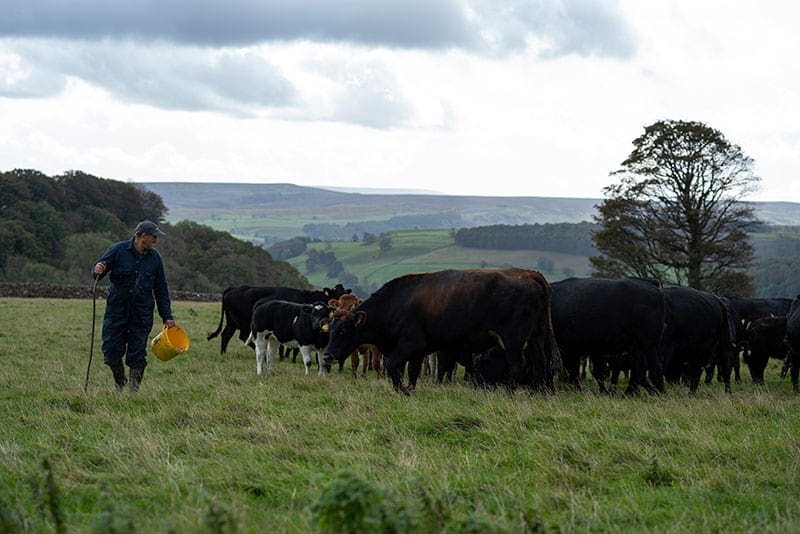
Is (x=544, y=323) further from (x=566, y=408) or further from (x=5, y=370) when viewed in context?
(x=5, y=370)

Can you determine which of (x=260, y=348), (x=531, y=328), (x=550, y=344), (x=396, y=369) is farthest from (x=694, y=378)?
(x=260, y=348)

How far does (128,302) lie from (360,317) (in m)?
3.64

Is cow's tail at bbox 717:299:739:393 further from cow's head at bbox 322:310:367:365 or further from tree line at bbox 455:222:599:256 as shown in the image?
tree line at bbox 455:222:599:256

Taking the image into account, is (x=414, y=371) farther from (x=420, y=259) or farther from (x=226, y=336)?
(x=420, y=259)

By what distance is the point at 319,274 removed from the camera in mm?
116875

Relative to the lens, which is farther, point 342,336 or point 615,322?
point 342,336

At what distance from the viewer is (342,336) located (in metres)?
13.5

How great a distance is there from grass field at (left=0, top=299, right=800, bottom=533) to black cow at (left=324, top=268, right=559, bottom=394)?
2.59ft

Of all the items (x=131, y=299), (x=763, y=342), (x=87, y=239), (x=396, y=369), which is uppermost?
(x=131, y=299)

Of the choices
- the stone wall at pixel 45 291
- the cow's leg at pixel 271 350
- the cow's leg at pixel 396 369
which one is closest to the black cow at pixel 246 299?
the cow's leg at pixel 271 350

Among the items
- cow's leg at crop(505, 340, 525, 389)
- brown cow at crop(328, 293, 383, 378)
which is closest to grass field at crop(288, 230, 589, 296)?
brown cow at crop(328, 293, 383, 378)

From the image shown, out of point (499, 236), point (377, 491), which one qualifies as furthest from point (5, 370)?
point (499, 236)

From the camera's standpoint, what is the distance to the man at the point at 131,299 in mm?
11188

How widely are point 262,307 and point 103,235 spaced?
53.3 m
